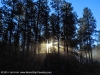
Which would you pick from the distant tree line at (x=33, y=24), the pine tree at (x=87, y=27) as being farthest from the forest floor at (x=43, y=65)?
the pine tree at (x=87, y=27)

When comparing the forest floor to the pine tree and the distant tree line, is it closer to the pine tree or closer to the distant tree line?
the distant tree line

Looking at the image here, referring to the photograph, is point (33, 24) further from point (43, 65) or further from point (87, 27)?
point (87, 27)

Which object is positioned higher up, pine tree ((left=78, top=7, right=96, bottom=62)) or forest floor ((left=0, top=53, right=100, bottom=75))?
pine tree ((left=78, top=7, right=96, bottom=62))

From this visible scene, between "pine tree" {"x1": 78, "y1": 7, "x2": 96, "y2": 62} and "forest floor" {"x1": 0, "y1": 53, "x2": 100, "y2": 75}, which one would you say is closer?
"forest floor" {"x1": 0, "y1": 53, "x2": 100, "y2": 75}

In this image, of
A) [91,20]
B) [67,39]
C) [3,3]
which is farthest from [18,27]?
[91,20]

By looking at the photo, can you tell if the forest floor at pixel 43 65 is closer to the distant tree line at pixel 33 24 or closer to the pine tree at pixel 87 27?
the distant tree line at pixel 33 24

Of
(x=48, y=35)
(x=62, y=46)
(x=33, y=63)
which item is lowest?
(x=33, y=63)

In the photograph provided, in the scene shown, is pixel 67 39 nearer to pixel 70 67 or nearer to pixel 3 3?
pixel 70 67

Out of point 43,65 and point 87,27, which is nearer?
point 43,65

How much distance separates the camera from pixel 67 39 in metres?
33.0

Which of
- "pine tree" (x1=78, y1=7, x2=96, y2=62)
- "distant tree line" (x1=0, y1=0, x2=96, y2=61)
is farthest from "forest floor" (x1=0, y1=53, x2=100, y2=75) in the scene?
"pine tree" (x1=78, y1=7, x2=96, y2=62)

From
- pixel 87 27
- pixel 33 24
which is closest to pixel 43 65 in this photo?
pixel 33 24

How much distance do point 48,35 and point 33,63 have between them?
7.43 meters

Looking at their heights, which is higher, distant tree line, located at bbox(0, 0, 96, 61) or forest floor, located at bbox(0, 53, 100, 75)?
distant tree line, located at bbox(0, 0, 96, 61)
